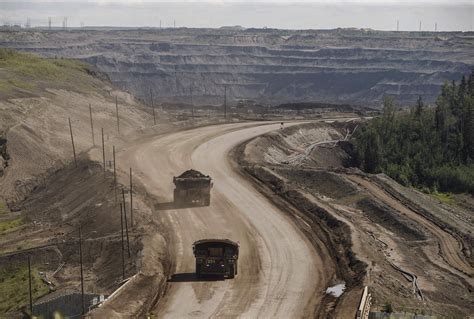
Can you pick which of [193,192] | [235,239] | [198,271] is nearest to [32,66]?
[193,192]

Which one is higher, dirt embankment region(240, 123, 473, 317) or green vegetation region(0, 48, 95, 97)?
green vegetation region(0, 48, 95, 97)

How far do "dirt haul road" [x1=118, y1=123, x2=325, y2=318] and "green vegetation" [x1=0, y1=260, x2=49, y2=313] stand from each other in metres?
8.25

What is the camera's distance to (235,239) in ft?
148

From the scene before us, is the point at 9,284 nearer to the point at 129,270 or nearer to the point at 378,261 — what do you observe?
the point at 129,270

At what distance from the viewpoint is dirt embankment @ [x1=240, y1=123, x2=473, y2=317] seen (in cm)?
3856

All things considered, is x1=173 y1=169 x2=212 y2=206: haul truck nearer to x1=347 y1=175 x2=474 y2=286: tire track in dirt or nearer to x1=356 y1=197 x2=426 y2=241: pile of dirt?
x1=356 y1=197 x2=426 y2=241: pile of dirt

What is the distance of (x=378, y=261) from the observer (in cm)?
4272

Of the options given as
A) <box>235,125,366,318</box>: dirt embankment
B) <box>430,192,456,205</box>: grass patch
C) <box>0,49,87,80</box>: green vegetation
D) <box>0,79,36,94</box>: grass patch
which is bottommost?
<box>430,192,456,205</box>: grass patch

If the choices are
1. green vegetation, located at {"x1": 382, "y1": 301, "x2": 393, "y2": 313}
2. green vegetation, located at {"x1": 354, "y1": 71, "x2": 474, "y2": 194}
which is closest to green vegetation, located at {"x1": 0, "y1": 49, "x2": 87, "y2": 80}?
green vegetation, located at {"x1": 354, "y1": 71, "x2": 474, "y2": 194}

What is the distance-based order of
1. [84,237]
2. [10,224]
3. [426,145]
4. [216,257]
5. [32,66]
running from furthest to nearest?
[32,66], [426,145], [10,224], [84,237], [216,257]

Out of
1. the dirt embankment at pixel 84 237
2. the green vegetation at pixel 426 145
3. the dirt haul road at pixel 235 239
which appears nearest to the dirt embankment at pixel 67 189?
the dirt embankment at pixel 84 237

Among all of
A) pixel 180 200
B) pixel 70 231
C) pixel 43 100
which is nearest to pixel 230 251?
pixel 180 200

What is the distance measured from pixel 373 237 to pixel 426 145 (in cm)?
5341

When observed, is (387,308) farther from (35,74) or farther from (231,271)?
(35,74)
